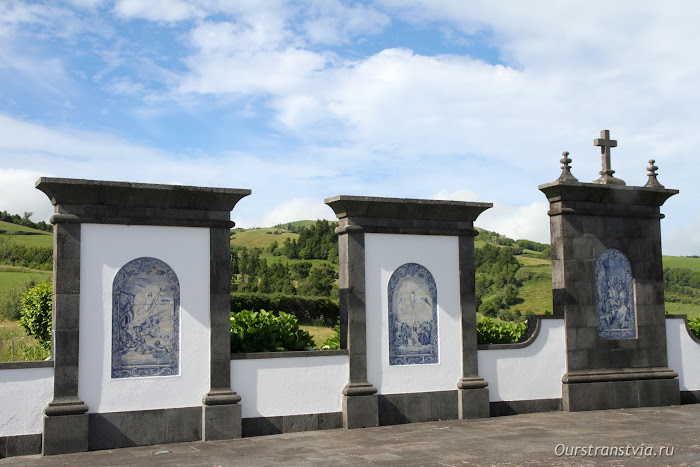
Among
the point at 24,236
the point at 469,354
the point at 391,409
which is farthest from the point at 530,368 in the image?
the point at 24,236

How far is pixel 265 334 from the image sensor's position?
1223 centimetres

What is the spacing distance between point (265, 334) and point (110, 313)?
2.68 m

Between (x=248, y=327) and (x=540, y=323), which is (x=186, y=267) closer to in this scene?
(x=248, y=327)

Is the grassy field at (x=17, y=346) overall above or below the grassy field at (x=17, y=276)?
below

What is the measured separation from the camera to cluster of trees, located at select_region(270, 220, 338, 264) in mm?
48312

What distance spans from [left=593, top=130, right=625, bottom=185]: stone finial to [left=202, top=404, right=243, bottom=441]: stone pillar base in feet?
26.8

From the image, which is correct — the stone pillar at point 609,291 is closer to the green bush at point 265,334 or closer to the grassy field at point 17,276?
the green bush at point 265,334

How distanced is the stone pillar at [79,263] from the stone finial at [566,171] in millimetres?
6091

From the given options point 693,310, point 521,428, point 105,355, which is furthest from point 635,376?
point 693,310

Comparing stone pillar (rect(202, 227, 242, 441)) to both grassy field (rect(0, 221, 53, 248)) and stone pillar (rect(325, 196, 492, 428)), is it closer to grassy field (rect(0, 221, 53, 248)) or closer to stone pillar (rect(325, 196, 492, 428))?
stone pillar (rect(325, 196, 492, 428))

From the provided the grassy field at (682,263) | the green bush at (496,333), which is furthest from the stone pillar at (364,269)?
the grassy field at (682,263)

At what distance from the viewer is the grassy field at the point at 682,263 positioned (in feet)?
182

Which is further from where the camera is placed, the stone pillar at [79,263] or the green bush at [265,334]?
the green bush at [265,334]

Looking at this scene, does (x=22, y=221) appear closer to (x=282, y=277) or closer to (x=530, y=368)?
(x=282, y=277)
